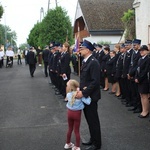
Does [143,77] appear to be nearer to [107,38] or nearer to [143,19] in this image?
[143,19]

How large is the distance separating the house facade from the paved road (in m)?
8.53

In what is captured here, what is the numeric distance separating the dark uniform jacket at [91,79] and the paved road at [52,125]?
1.11m

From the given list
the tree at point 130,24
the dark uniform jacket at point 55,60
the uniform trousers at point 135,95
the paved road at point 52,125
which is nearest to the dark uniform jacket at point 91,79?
the paved road at point 52,125

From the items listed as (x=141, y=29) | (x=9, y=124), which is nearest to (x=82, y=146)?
(x=9, y=124)

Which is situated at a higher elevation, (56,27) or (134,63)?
(56,27)

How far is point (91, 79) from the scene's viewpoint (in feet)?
18.2

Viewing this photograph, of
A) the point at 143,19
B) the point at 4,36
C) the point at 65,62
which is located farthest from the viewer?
the point at 4,36

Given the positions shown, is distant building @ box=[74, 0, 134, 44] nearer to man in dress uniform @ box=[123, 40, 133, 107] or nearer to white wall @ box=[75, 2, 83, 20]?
white wall @ box=[75, 2, 83, 20]

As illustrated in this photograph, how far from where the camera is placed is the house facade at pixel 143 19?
18477 millimetres

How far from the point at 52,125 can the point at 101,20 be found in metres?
32.3

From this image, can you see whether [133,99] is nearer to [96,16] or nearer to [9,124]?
[9,124]

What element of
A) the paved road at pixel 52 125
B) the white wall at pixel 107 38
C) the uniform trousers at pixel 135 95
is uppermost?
the white wall at pixel 107 38

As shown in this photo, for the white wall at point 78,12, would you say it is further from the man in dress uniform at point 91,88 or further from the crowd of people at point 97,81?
the man in dress uniform at point 91,88

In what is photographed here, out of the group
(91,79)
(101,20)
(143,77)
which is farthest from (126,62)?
(101,20)
